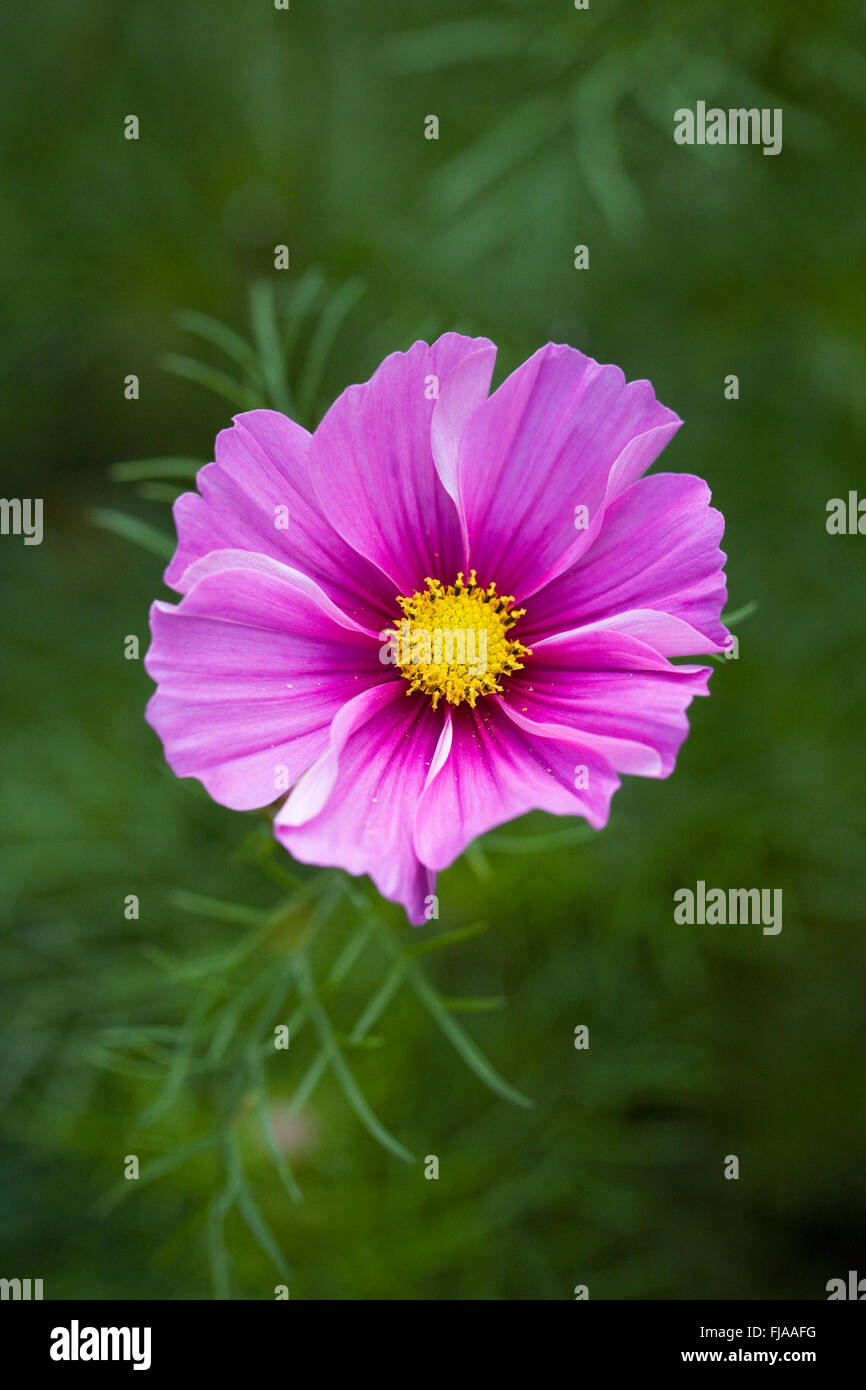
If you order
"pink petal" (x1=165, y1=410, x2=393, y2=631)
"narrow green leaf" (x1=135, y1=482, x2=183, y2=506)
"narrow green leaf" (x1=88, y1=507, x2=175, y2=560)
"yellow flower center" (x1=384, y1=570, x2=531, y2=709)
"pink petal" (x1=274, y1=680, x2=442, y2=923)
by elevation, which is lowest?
"pink petal" (x1=274, y1=680, x2=442, y2=923)

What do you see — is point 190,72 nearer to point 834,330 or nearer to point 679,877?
point 834,330

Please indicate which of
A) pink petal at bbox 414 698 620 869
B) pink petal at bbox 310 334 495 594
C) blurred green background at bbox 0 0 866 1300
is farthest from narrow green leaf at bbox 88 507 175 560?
blurred green background at bbox 0 0 866 1300

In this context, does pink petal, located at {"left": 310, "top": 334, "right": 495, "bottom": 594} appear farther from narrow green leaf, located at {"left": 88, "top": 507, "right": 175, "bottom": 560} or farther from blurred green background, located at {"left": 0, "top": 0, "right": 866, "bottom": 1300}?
blurred green background, located at {"left": 0, "top": 0, "right": 866, "bottom": 1300}

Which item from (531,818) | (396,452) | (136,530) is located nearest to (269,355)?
(136,530)

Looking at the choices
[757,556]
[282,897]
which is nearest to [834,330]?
[757,556]

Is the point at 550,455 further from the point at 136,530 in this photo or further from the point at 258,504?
the point at 136,530

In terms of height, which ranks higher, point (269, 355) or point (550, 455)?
point (269, 355)

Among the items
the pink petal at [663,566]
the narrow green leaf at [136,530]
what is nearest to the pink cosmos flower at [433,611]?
the pink petal at [663,566]
